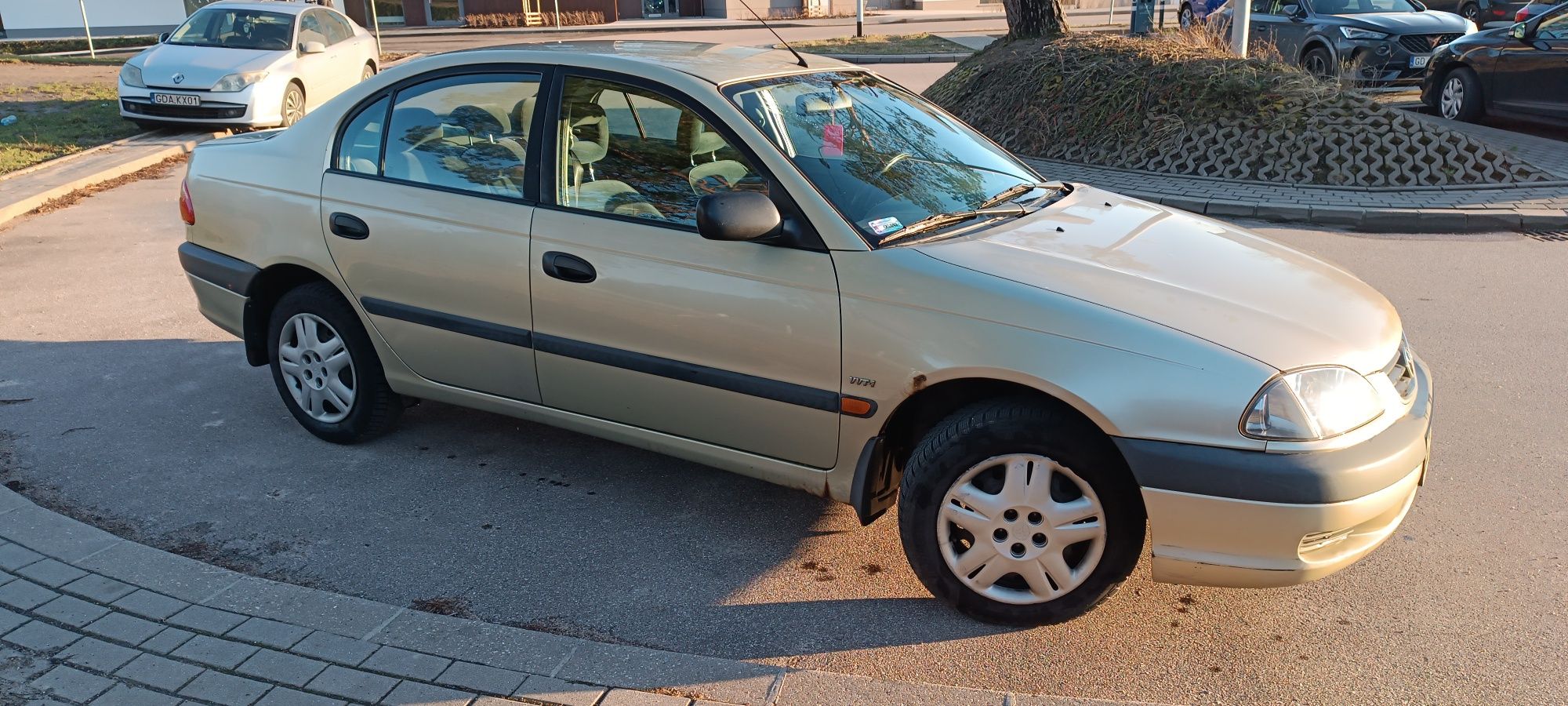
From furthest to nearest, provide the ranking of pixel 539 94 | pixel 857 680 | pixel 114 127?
pixel 114 127
pixel 539 94
pixel 857 680

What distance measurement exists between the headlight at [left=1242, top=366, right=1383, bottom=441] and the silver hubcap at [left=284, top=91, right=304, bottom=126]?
42.3 ft

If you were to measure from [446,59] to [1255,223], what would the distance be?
6.73 metres

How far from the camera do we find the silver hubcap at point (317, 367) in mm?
4832

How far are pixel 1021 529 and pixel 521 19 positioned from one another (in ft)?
109

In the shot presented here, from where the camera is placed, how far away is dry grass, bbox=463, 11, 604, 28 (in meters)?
33.6

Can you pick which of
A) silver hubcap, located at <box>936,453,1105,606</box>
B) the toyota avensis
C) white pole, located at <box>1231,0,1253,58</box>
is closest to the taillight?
the toyota avensis

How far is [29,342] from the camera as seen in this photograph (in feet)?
20.9

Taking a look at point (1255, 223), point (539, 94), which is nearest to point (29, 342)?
point (539, 94)

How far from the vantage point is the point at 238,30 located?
14.3 metres

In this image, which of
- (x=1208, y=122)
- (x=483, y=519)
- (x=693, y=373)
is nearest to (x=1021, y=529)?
(x=693, y=373)

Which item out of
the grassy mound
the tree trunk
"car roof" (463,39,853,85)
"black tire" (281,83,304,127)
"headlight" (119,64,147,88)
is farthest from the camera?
"black tire" (281,83,304,127)

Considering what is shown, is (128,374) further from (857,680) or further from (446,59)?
(857,680)

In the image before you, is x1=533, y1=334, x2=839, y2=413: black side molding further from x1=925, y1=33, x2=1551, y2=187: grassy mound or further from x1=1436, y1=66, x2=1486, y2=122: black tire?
x1=1436, y1=66, x2=1486, y2=122: black tire

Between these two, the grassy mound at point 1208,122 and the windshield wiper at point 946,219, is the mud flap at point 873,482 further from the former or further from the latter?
the grassy mound at point 1208,122
